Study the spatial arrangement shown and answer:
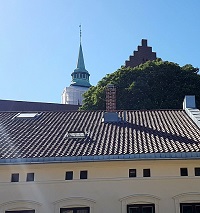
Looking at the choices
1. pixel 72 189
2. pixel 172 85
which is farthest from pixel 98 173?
pixel 172 85

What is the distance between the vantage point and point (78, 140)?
41.9ft

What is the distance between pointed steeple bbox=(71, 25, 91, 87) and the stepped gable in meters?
35.2

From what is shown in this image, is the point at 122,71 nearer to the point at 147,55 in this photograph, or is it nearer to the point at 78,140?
the point at 147,55

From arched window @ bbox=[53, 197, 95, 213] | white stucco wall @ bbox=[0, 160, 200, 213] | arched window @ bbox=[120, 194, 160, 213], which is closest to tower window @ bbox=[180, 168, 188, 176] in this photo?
white stucco wall @ bbox=[0, 160, 200, 213]

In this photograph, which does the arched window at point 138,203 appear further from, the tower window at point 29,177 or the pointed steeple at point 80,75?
the pointed steeple at point 80,75

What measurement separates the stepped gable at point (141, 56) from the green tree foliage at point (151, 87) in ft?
23.4

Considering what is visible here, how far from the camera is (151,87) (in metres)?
29.9

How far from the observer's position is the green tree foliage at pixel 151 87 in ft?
95.1

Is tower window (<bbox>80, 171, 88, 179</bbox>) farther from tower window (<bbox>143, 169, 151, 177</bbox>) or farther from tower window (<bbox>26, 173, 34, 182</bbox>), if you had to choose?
tower window (<bbox>143, 169, 151, 177</bbox>)

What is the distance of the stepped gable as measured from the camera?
3934cm

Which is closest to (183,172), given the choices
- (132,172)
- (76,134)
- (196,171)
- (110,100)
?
(196,171)

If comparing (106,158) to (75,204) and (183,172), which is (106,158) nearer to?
(75,204)

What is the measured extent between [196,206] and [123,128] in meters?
4.45

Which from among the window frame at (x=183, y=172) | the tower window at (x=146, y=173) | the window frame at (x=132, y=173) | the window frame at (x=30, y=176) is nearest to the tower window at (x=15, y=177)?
the window frame at (x=30, y=176)
